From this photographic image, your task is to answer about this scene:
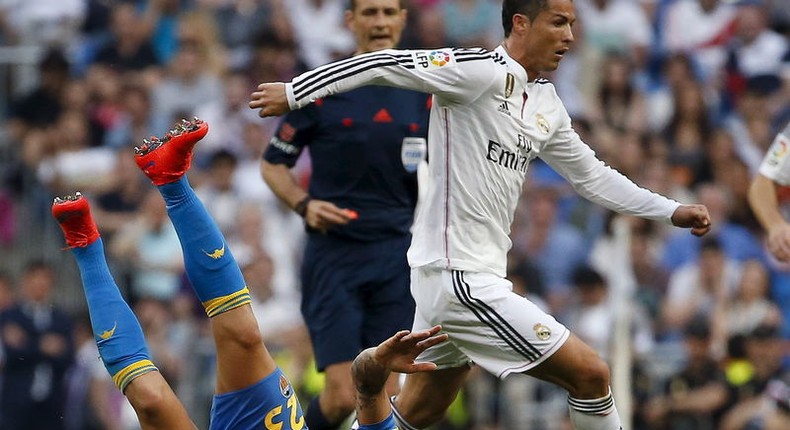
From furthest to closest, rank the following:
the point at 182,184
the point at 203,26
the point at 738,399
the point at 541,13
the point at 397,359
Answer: the point at 203,26, the point at 738,399, the point at 541,13, the point at 182,184, the point at 397,359

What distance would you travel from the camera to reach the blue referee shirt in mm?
8906

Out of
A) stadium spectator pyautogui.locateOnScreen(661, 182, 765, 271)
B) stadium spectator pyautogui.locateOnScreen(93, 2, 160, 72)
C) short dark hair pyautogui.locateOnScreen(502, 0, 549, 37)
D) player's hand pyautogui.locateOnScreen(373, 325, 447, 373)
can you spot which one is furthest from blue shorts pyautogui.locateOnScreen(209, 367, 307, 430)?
stadium spectator pyautogui.locateOnScreen(93, 2, 160, 72)

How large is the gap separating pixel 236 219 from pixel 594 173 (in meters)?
6.37

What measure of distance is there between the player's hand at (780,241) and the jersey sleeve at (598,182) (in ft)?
2.73

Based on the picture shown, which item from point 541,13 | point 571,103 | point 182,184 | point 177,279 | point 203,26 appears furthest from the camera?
point 203,26

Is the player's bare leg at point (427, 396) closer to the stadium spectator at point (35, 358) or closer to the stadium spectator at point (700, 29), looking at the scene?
the stadium spectator at point (35, 358)

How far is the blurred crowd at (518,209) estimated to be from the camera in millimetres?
12383

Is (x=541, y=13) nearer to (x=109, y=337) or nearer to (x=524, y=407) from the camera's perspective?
(x=109, y=337)

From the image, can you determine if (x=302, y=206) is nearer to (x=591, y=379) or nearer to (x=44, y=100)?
(x=591, y=379)

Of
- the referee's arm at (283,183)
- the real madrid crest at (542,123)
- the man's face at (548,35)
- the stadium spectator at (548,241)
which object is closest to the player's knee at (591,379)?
→ the real madrid crest at (542,123)

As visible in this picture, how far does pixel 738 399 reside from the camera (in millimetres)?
11844

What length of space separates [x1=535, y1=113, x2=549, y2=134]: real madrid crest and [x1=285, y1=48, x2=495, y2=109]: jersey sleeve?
39cm

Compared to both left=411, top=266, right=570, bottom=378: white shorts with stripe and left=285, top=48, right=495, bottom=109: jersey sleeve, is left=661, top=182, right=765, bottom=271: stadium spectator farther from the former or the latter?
left=285, top=48, right=495, bottom=109: jersey sleeve

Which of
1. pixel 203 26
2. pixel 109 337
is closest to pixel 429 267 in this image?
pixel 109 337
